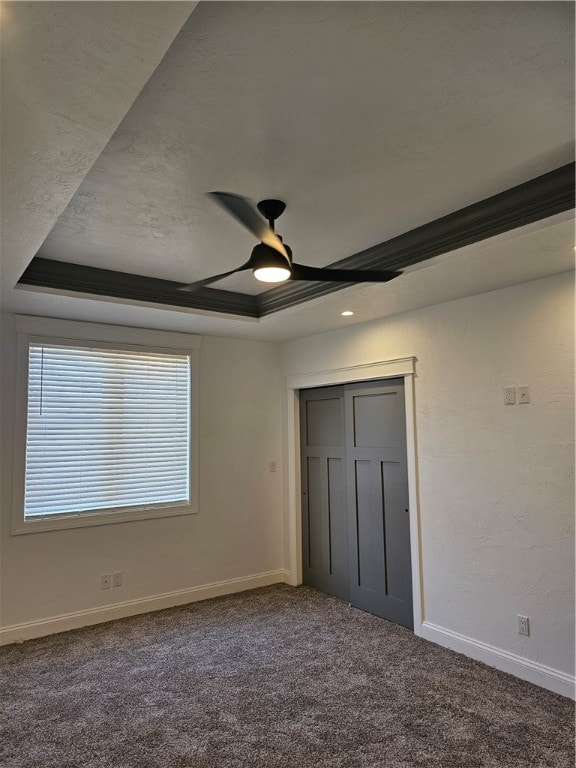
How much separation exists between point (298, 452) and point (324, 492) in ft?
1.63

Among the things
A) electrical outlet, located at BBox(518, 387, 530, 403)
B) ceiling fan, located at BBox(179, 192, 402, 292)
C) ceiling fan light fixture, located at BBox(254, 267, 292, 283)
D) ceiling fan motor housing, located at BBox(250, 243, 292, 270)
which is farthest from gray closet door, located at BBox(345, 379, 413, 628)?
ceiling fan motor housing, located at BBox(250, 243, 292, 270)

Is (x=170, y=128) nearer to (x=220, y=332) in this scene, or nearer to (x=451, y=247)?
(x=451, y=247)

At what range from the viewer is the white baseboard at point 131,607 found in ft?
11.8

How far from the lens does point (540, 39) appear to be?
1.46 metres

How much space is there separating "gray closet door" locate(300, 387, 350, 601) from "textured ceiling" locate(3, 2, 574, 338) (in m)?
2.15

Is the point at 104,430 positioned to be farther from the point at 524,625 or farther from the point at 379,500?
the point at 524,625

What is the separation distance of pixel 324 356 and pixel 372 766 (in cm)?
309

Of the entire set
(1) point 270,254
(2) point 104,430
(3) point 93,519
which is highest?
(1) point 270,254

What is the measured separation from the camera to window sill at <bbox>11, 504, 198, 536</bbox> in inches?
145

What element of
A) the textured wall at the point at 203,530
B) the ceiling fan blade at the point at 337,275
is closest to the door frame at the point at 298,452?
the textured wall at the point at 203,530

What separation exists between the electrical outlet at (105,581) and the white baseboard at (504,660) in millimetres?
2444

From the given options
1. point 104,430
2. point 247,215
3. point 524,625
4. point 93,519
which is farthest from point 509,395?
point 93,519

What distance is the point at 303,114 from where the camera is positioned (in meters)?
1.78

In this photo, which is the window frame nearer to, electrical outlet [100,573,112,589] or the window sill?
the window sill
